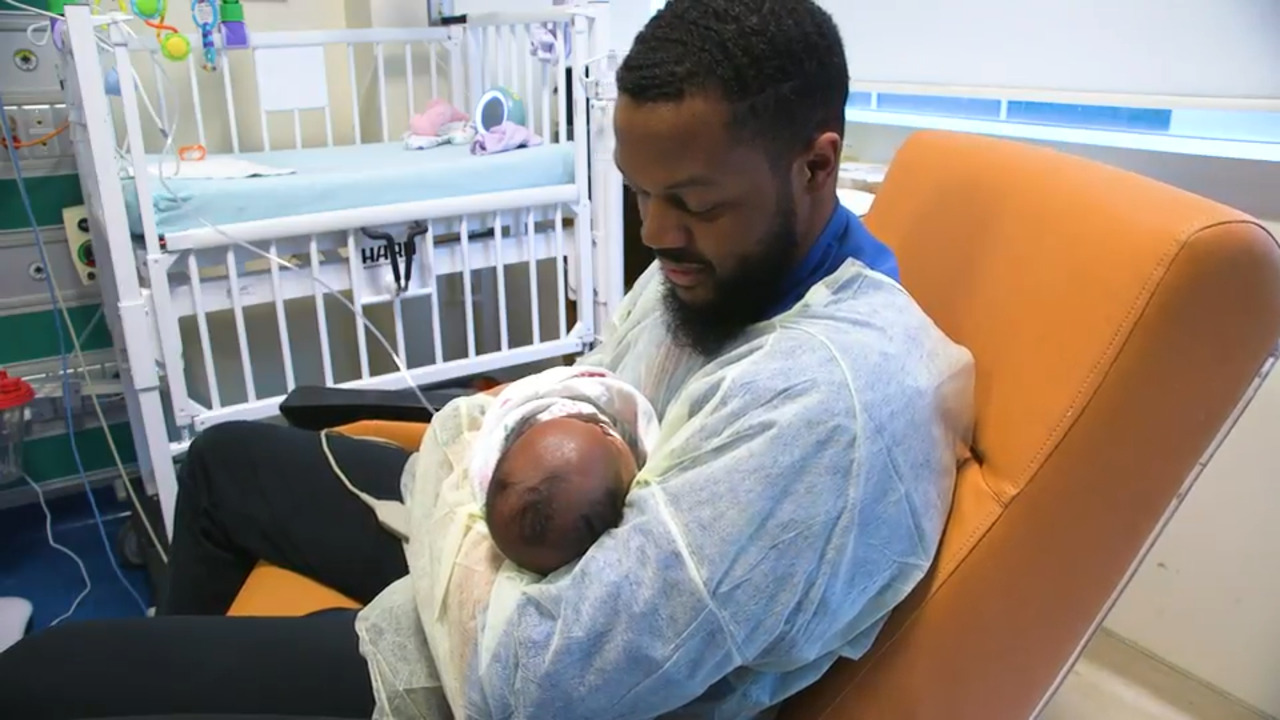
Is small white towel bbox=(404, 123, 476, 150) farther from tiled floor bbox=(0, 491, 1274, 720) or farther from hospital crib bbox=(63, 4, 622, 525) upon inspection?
tiled floor bbox=(0, 491, 1274, 720)

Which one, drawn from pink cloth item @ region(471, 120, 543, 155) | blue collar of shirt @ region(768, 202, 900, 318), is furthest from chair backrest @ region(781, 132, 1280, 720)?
pink cloth item @ region(471, 120, 543, 155)

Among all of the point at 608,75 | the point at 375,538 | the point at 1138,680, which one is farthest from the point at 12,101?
the point at 1138,680

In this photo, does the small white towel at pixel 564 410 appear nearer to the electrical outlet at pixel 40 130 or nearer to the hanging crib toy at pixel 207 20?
the hanging crib toy at pixel 207 20

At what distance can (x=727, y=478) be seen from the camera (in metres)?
0.70

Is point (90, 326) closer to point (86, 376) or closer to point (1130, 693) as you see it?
point (86, 376)

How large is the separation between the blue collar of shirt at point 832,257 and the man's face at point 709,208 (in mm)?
12

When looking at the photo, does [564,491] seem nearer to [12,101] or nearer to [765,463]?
[765,463]

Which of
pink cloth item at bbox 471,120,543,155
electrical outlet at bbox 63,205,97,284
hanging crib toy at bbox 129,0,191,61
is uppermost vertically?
hanging crib toy at bbox 129,0,191,61

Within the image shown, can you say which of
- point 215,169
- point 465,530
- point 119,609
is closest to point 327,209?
point 215,169

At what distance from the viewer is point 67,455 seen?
91.8 inches

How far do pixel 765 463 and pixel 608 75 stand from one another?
1.40 meters

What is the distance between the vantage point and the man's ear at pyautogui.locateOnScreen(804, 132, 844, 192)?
80 centimetres

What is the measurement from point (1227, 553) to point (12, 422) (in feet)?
7.97

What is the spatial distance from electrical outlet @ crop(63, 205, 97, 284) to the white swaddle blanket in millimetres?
1526
